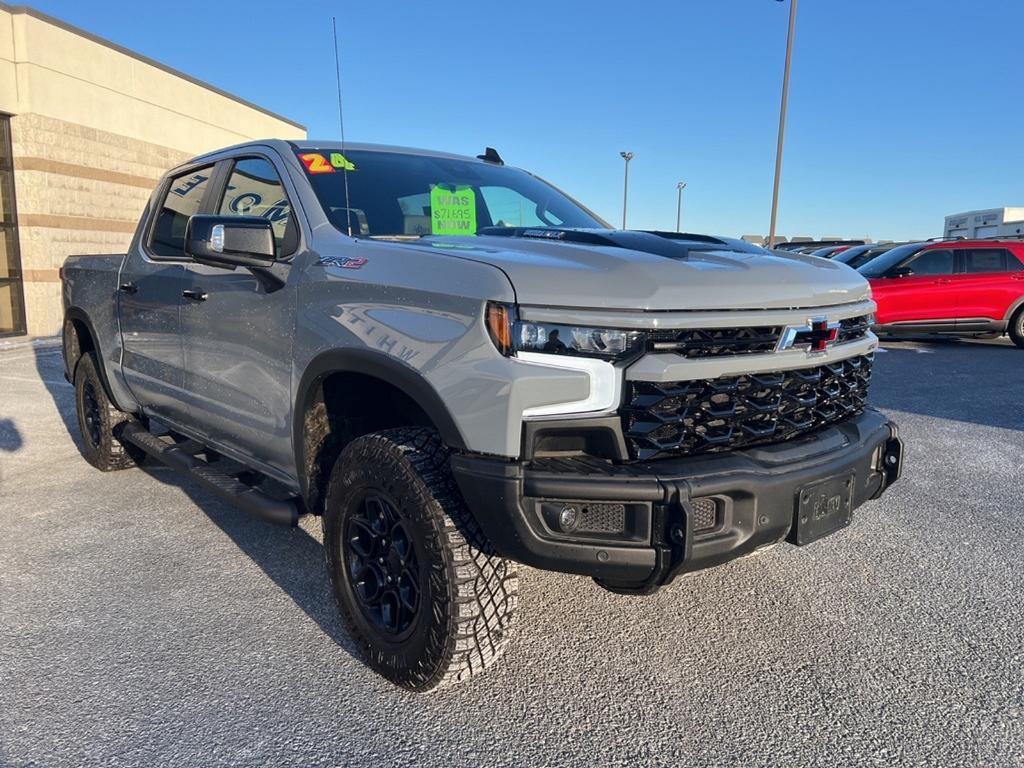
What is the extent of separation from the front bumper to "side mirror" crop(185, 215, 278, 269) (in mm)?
1203

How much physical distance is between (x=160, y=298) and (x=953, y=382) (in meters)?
8.18

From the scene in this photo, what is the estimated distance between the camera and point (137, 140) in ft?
51.3

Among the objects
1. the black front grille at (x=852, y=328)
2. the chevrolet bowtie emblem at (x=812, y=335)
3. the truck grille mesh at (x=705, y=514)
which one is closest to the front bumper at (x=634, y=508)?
the truck grille mesh at (x=705, y=514)

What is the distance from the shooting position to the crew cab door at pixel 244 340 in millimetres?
2982

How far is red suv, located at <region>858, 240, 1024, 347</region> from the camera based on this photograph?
1185 cm

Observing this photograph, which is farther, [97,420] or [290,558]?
[97,420]

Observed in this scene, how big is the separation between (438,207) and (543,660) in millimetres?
1901

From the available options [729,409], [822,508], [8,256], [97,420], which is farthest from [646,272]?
[8,256]

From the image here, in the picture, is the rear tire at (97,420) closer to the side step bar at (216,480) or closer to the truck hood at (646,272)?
the side step bar at (216,480)

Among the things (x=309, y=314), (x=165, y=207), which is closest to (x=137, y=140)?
(x=165, y=207)

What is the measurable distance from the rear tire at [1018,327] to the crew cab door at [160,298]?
12303 mm

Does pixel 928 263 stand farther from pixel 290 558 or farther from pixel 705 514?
pixel 705 514

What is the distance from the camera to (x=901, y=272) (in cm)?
1181

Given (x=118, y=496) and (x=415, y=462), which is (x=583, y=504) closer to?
(x=415, y=462)
